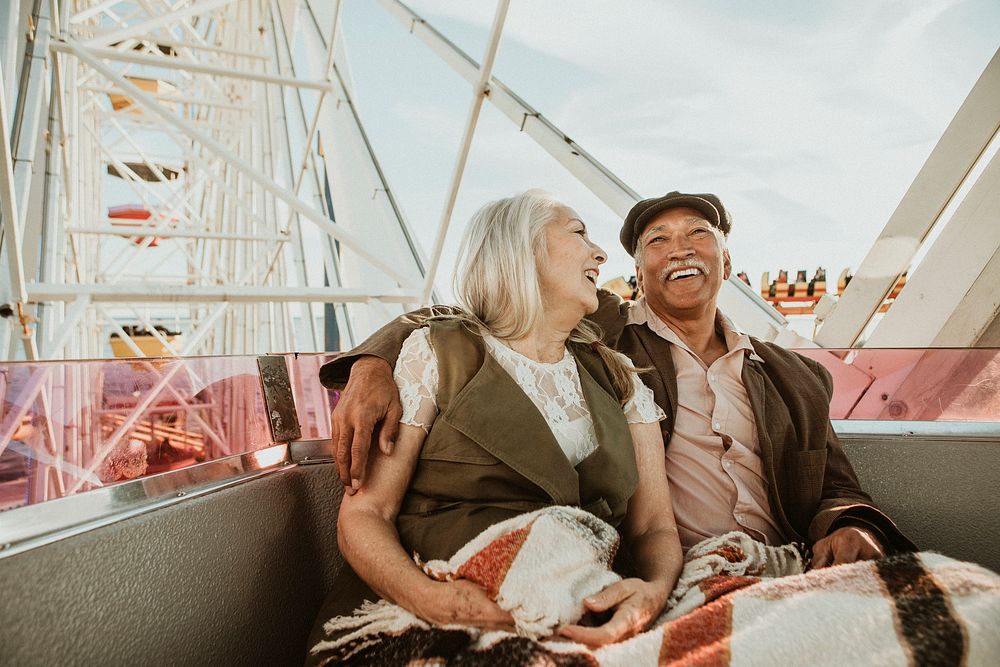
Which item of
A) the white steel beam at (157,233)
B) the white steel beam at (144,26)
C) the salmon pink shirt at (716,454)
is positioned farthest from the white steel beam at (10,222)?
the white steel beam at (157,233)

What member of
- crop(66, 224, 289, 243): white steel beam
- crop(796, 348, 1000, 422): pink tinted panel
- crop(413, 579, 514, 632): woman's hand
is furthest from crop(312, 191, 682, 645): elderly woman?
crop(66, 224, 289, 243): white steel beam

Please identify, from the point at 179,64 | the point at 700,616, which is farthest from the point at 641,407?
the point at 179,64

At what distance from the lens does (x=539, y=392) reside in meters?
1.41

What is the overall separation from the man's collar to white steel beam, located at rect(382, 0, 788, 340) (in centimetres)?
114

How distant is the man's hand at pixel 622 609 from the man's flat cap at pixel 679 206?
1184 millimetres

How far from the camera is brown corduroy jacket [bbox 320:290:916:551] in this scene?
1.42 metres

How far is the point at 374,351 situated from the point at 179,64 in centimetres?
397

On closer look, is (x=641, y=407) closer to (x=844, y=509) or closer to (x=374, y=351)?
(x=844, y=509)

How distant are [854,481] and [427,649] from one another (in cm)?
126

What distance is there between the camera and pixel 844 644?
0.77 meters

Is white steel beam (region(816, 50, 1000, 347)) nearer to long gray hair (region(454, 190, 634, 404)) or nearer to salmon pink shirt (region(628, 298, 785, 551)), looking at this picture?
salmon pink shirt (region(628, 298, 785, 551))

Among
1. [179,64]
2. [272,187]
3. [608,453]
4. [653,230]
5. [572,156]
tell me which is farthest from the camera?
[179,64]

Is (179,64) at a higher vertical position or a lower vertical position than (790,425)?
higher

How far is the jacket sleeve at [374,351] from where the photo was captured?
4.42ft
